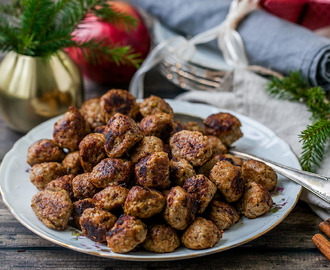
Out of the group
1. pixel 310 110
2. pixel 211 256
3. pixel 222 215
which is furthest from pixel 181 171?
pixel 310 110

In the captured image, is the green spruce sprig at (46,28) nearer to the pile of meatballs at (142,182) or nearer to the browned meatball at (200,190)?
the pile of meatballs at (142,182)

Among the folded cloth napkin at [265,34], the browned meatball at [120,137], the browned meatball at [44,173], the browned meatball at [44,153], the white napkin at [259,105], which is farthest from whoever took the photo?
the folded cloth napkin at [265,34]

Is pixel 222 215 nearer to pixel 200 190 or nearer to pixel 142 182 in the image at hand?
pixel 200 190

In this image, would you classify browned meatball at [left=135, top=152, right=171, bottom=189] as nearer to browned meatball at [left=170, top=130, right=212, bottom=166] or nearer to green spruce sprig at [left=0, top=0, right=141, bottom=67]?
browned meatball at [left=170, top=130, right=212, bottom=166]

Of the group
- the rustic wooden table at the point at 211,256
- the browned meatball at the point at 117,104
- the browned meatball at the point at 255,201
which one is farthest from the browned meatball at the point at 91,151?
the browned meatball at the point at 255,201

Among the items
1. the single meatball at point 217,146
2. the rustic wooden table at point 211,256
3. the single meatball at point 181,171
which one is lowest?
the rustic wooden table at point 211,256

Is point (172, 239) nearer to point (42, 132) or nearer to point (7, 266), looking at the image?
point (7, 266)


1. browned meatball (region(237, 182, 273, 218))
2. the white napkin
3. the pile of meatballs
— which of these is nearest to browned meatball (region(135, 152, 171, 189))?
the pile of meatballs
